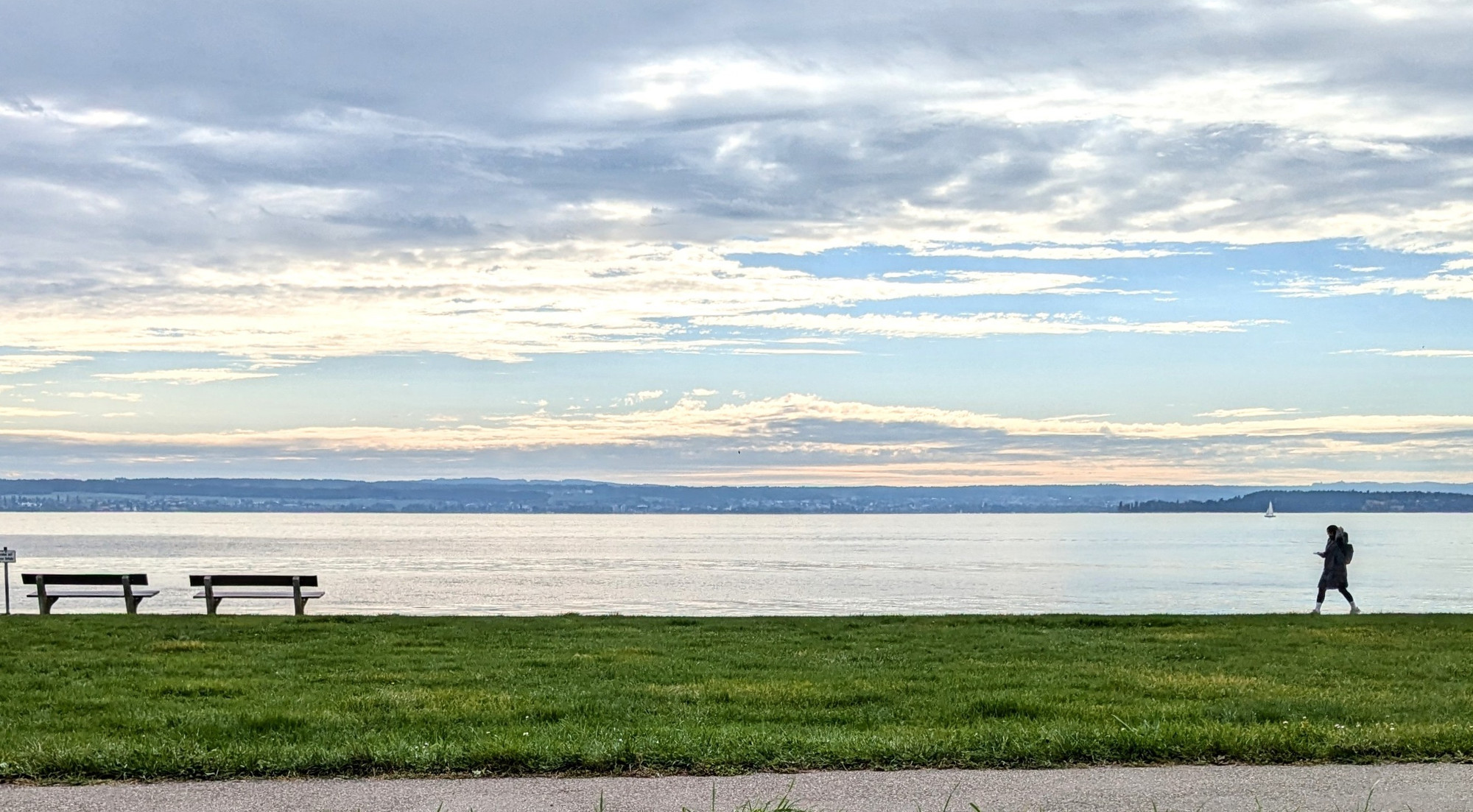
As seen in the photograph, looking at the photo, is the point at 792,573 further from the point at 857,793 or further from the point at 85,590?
the point at 857,793

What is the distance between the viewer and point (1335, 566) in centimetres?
2498

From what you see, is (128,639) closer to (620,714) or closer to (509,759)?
(620,714)

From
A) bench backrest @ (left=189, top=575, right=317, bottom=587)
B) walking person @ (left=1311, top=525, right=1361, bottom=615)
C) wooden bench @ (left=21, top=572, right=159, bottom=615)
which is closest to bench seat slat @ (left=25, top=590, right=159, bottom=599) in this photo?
wooden bench @ (left=21, top=572, right=159, bottom=615)

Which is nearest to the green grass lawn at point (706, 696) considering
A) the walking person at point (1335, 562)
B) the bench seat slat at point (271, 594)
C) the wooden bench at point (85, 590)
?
the wooden bench at point (85, 590)

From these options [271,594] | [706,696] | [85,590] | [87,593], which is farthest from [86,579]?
[706,696]

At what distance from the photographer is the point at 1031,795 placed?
23.2 feet

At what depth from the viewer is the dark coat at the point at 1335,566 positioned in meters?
25.0

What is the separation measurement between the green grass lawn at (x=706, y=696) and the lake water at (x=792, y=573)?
60.2 feet

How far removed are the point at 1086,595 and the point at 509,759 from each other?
48.3m

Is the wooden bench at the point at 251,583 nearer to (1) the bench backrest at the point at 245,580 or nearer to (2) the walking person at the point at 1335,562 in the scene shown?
(1) the bench backrest at the point at 245,580

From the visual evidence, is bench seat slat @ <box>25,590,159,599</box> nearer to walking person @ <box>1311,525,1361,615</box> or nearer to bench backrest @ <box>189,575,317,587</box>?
bench backrest @ <box>189,575,317,587</box>

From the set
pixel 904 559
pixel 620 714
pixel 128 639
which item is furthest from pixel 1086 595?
pixel 620 714

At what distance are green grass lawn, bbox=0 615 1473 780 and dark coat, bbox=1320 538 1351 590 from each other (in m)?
5.94

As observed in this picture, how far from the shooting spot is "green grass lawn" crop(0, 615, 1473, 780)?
7922 millimetres
